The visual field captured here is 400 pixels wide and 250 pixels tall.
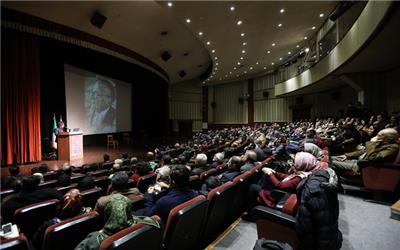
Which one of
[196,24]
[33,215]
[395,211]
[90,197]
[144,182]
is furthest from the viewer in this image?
[196,24]

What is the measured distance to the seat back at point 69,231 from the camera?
1.50 metres

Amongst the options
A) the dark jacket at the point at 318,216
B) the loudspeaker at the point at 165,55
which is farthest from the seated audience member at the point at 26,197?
the loudspeaker at the point at 165,55

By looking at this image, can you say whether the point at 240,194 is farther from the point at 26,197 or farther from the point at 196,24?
the point at 196,24

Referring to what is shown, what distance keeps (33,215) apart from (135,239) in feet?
4.68

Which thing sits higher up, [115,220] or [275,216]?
[115,220]

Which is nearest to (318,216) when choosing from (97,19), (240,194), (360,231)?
(240,194)

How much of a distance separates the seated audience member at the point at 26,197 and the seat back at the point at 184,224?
1447 millimetres

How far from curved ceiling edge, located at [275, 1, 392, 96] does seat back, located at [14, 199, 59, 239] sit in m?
5.46

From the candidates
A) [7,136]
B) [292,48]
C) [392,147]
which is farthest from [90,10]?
[292,48]

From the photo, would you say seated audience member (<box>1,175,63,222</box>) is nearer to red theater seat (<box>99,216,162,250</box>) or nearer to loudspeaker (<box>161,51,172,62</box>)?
red theater seat (<box>99,216,162,250</box>)

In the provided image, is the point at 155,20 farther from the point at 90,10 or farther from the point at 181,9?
the point at 90,10

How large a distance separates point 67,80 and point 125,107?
4154 millimetres

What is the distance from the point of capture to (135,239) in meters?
1.29

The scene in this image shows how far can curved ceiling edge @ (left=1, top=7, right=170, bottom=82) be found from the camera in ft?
20.1
